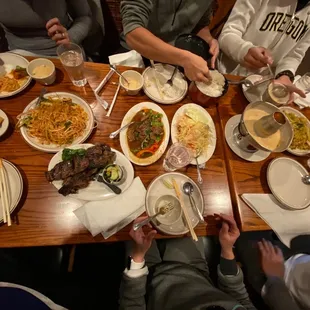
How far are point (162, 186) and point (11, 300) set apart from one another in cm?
116

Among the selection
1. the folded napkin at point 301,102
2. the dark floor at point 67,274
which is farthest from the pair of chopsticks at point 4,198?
the folded napkin at point 301,102

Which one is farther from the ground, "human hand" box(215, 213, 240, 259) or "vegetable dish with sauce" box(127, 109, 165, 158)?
"vegetable dish with sauce" box(127, 109, 165, 158)

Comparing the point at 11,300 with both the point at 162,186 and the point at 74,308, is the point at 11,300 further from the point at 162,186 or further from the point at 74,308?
the point at 162,186

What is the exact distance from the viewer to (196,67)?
1735 millimetres

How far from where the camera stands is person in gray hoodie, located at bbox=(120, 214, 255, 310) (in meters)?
1.47

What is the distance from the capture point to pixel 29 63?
1.74 m

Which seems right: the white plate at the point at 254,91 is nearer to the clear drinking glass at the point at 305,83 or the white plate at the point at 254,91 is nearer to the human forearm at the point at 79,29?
the clear drinking glass at the point at 305,83

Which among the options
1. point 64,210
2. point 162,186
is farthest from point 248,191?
point 64,210

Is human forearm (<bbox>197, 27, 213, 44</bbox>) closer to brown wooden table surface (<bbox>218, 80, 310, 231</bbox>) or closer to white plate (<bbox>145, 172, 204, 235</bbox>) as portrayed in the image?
brown wooden table surface (<bbox>218, 80, 310, 231</bbox>)

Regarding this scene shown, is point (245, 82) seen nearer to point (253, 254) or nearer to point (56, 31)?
point (253, 254)

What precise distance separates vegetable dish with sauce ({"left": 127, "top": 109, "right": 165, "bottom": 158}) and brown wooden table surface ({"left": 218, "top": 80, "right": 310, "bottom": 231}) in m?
0.54

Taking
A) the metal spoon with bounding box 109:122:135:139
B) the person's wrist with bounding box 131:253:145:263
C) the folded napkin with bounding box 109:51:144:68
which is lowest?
the person's wrist with bounding box 131:253:145:263

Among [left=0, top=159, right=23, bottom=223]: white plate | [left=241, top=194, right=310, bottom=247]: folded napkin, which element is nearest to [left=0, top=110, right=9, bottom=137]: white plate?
[left=0, top=159, right=23, bottom=223]: white plate

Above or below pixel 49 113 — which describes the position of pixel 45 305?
below
